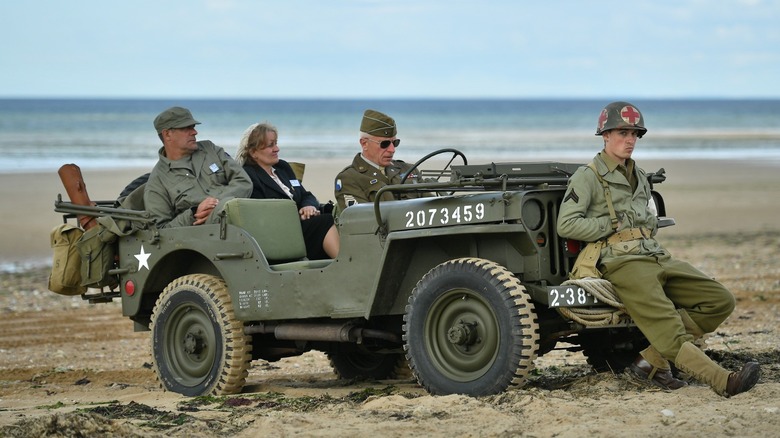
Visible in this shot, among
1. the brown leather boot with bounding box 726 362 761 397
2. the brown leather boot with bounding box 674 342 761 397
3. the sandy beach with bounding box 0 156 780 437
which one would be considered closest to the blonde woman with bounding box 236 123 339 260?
the sandy beach with bounding box 0 156 780 437

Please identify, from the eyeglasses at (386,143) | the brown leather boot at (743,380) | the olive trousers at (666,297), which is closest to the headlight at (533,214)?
the olive trousers at (666,297)

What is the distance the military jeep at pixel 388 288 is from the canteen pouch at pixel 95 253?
11 cm

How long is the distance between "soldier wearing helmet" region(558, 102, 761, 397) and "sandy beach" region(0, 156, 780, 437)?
0.16 meters

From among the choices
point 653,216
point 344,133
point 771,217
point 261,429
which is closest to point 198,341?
point 261,429

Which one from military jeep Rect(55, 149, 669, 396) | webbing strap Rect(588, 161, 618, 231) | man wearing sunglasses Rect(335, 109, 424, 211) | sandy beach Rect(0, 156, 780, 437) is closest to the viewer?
sandy beach Rect(0, 156, 780, 437)

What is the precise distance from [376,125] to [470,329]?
2209 mm

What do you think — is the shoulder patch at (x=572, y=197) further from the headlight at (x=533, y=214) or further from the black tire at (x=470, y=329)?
the black tire at (x=470, y=329)

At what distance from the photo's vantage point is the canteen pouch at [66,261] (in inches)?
362

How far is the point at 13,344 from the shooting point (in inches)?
467

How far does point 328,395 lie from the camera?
8102 mm

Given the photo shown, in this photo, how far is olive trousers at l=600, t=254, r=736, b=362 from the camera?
717cm

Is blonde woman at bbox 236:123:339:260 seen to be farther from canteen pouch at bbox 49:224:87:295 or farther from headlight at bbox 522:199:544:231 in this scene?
headlight at bbox 522:199:544:231

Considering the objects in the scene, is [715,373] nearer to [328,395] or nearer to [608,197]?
[608,197]

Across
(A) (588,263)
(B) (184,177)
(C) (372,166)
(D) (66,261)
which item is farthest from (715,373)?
(D) (66,261)
